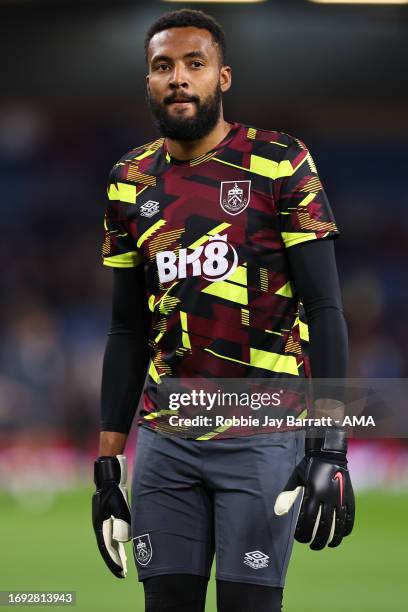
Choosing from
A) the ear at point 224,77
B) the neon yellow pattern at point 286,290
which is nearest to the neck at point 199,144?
the ear at point 224,77

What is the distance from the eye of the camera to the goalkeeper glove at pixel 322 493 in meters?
2.99

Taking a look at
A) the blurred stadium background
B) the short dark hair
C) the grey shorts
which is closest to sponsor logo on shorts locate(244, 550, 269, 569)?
the grey shorts

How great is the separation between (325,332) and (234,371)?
0.30 meters

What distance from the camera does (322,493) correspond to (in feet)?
9.79

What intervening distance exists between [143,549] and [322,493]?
0.60 metres

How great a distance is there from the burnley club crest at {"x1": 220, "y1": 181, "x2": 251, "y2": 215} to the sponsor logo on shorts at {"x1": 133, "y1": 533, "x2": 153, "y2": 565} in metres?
0.91

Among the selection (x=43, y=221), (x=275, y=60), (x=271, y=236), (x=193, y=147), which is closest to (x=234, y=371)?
(x=271, y=236)

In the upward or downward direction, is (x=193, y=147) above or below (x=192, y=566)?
above

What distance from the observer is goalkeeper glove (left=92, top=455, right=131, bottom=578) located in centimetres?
347

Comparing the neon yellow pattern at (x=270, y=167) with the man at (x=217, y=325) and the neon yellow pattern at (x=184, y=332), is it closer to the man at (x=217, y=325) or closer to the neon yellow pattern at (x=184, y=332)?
the man at (x=217, y=325)

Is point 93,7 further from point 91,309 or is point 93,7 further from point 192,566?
point 192,566

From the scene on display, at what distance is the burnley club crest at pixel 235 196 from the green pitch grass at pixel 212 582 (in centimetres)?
338

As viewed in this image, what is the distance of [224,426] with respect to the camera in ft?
10.9

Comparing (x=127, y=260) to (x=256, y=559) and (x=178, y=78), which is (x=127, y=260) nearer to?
(x=178, y=78)
